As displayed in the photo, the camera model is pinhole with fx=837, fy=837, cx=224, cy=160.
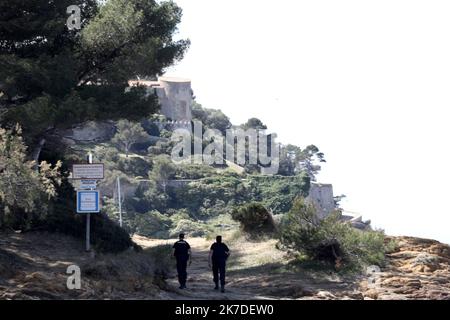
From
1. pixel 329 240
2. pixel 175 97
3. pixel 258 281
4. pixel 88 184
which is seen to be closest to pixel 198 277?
pixel 258 281

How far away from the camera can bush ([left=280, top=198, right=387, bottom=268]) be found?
89.2 ft

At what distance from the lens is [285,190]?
115 m

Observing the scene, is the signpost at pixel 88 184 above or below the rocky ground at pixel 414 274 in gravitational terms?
above

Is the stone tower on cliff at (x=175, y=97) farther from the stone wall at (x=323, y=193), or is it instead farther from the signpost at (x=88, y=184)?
the signpost at (x=88, y=184)

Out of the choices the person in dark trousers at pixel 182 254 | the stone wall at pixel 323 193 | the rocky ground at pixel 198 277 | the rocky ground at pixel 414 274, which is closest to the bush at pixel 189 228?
the stone wall at pixel 323 193

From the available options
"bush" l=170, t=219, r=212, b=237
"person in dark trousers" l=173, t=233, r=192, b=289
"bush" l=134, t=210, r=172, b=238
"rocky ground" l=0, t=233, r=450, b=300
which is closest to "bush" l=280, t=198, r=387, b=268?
"rocky ground" l=0, t=233, r=450, b=300

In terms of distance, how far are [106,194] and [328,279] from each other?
76.1 metres

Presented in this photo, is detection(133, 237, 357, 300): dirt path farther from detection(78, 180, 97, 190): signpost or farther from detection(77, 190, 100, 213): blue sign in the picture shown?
detection(78, 180, 97, 190): signpost

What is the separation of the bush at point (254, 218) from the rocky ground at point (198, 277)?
15.7 feet

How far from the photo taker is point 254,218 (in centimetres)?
3594

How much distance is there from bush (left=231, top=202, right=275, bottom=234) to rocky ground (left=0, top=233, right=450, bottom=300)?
4.78 metres

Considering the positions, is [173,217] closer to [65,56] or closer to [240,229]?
[240,229]

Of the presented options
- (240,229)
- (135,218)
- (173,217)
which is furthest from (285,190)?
(240,229)

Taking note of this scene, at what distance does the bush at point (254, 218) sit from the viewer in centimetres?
3575
